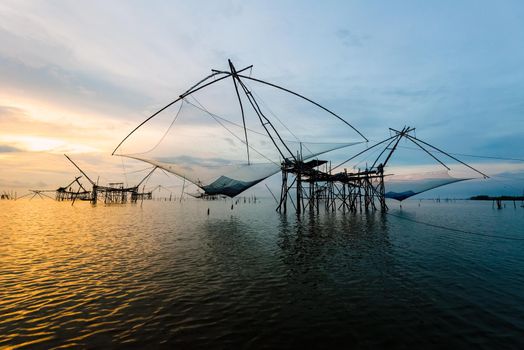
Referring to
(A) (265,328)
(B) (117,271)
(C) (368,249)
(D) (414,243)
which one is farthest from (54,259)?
(D) (414,243)

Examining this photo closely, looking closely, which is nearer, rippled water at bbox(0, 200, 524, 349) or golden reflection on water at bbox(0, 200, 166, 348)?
rippled water at bbox(0, 200, 524, 349)

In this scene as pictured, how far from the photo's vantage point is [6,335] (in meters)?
→ 5.40

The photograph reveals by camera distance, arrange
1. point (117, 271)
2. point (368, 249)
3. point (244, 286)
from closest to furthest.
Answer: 1. point (244, 286)
2. point (117, 271)
3. point (368, 249)

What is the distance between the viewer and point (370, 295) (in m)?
7.64

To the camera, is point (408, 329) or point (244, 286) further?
point (244, 286)

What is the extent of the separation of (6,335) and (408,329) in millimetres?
8184

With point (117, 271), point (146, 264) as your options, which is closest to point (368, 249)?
point (146, 264)

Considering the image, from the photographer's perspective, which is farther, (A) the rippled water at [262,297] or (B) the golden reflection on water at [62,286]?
(B) the golden reflection on water at [62,286]

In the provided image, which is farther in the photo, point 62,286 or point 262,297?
point 62,286

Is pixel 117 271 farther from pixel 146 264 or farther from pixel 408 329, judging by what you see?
pixel 408 329

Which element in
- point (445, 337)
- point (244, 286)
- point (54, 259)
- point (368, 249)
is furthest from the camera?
point (368, 249)

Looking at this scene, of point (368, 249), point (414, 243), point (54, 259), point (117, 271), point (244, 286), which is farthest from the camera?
point (414, 243)

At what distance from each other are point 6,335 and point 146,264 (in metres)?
5.82

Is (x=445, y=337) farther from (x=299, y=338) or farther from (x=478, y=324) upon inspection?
(x=299, y=338)
